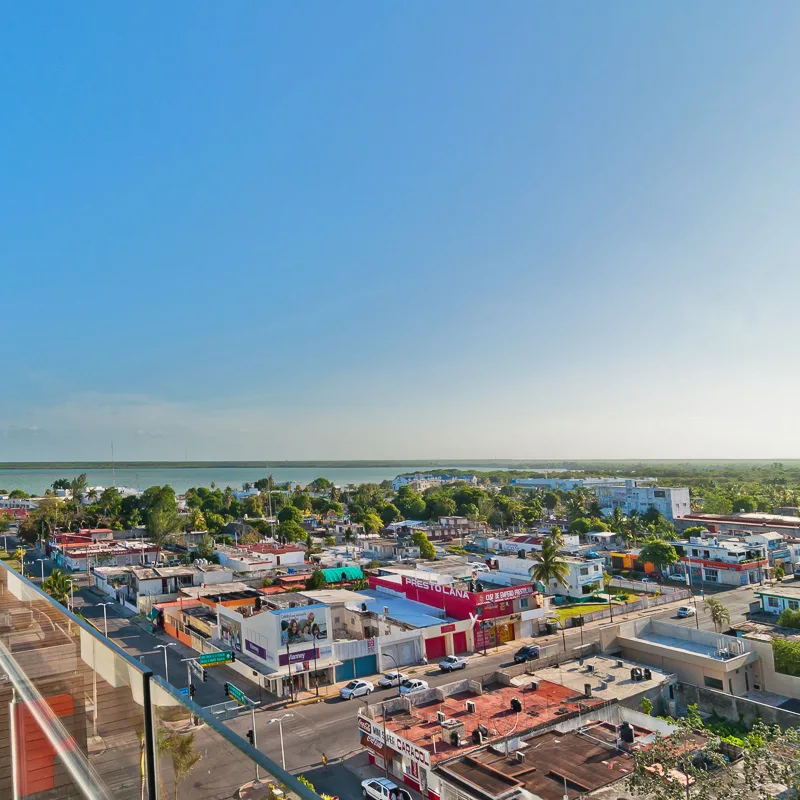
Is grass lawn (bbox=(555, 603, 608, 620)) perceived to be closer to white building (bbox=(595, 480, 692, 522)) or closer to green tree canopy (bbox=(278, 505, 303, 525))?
white building (bbox=(595, 480, 692, 522))

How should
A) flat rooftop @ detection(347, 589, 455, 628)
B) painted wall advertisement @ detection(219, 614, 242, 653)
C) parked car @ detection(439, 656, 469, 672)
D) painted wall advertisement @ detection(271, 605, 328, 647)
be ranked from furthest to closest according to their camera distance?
flat rooftop @ detection(347, 589, 455, 628) → painted wall advertisement @ detection(219, 614, 242, 653) → parked car @ detection(439, 656, 469, 672) → painted wall advertisement @ detection(271, 605, 328, 647)

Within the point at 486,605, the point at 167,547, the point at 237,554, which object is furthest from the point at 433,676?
the point at 167,547

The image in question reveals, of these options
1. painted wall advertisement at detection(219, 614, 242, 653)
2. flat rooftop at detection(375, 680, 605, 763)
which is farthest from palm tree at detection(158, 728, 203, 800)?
painted wall advertisement at detection(219, 614, 242, 653)

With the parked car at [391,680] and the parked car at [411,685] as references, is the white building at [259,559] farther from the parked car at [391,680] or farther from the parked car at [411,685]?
the parked car at [411,685]

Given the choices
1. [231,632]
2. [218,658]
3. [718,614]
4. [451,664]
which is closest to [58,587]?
[231,632]

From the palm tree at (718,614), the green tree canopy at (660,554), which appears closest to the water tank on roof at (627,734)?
the palm tree at (718,614)

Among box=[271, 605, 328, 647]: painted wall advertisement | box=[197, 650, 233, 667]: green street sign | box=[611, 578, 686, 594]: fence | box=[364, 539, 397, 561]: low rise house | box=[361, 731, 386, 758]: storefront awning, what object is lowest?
box=[611, 578, 686, 594]: fence

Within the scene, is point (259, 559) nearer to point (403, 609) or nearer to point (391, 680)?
point (403, 609)
